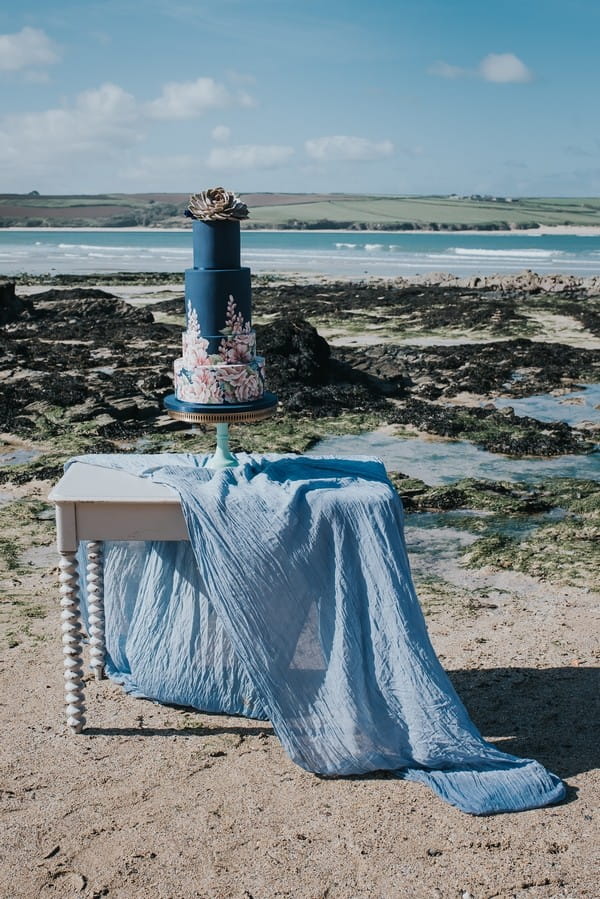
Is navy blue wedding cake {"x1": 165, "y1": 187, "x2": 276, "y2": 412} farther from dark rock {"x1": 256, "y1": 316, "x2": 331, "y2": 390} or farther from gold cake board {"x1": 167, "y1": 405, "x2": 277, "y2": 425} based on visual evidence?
dark rock {"x1": 256, "y1": 316, "x2": 331, "y2": 390}

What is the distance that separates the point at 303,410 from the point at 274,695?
9.00 metres

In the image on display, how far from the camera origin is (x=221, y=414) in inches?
186

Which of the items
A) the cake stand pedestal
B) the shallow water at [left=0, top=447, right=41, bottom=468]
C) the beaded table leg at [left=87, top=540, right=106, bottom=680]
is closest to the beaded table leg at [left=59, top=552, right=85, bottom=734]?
the beaded table leg at [left=87, top=540, right=106, bottom=680]

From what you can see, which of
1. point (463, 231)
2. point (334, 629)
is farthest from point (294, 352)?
point (463, 231)

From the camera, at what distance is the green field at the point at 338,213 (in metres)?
127

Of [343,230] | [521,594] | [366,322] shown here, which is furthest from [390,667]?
[343,230]

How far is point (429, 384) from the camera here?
15445mm

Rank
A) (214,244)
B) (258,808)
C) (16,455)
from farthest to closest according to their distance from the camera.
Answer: (16,455) < (214,244) < (258,808)

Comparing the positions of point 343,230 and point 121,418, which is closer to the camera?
point 121,418

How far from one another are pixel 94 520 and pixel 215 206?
5.20ft

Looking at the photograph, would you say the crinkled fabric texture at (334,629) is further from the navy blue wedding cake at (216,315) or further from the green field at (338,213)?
the green field at (338,213)

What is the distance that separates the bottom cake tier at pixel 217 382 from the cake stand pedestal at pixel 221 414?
0.12 feet

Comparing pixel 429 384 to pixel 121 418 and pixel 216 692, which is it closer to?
pixel 121 418

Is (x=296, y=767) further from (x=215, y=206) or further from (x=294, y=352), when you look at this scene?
(x=294, y=352)
